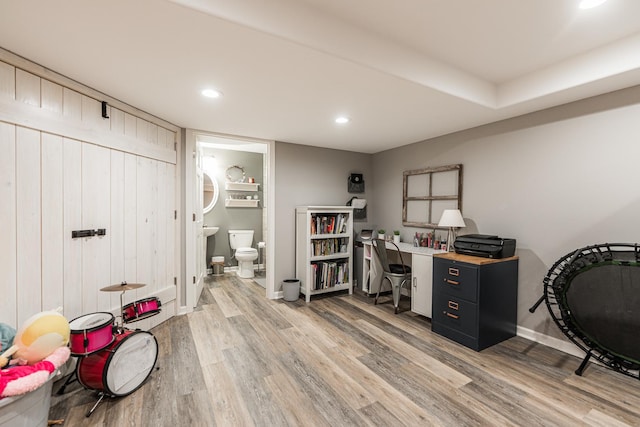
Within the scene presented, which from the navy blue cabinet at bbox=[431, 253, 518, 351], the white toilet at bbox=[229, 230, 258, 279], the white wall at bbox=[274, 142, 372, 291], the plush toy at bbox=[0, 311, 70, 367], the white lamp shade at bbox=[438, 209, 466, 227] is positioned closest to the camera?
the plush toy at bbox=[0, 311, 70, 367]

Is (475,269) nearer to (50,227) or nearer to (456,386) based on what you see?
(456,386)

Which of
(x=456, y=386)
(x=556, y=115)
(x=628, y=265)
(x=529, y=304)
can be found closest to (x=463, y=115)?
(x=556, y=115)

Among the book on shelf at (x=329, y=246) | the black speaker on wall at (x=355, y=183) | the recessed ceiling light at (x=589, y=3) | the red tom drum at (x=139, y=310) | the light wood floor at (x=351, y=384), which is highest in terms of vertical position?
the recessed ceiling light at (x=589, y=3)

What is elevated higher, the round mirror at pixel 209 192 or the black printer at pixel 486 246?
the round mirror at pixel 209 192

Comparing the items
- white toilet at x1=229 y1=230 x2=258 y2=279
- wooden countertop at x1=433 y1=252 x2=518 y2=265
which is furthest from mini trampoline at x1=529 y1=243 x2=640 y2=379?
white toilet at x1=229 y1=230 x2=258 y2=279

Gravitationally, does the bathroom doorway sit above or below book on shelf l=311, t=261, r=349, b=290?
above

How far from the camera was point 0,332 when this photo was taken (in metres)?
1.48

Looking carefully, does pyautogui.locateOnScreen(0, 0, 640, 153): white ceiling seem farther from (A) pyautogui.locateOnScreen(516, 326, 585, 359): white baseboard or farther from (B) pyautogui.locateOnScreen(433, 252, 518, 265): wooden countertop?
(A) pyautogui.locateOnScreen(516, 326, 585, 359): white baseboard

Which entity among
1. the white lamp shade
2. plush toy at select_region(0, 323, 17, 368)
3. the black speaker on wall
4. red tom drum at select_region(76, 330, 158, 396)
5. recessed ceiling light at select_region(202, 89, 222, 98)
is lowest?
red tom drum at select_region(76, 330, 158, 396)

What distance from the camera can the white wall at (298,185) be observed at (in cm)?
391

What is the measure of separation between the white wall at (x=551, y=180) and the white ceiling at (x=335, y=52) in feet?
0.76

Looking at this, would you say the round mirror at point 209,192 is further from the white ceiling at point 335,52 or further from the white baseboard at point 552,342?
the white baseboard at point 552,342

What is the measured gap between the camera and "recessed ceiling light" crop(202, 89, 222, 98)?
7.30 ft

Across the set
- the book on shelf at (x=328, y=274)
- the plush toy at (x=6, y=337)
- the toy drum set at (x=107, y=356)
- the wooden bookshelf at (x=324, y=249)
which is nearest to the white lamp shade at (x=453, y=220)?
the wooden bookshelf at (x=324, y=249)
